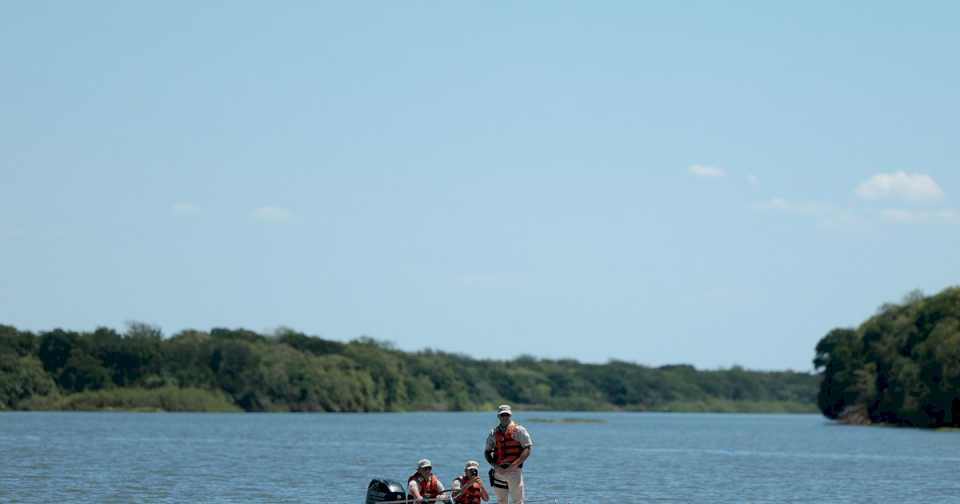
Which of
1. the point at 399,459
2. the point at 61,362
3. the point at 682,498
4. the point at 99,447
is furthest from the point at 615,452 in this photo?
the point at 61,362

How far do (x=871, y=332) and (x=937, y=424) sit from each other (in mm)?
18441

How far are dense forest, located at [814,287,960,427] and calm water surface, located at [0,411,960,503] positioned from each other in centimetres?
321

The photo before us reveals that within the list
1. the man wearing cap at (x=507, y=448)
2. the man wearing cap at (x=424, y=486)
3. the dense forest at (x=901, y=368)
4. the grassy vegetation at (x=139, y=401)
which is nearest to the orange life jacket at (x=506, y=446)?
the man wearing cap at (x=507, y=448)

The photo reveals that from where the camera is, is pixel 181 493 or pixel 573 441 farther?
pixel 573 441

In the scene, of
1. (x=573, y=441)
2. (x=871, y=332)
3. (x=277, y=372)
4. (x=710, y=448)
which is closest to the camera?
(x=710, y=448)

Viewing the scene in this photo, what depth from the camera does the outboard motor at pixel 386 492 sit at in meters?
40.3

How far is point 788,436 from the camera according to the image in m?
151

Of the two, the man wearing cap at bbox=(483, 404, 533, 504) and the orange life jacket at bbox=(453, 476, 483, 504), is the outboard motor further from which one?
the man wearing cap at bbox=(483, 404, 533, 504)

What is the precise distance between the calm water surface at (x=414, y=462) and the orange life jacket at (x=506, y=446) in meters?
4.51

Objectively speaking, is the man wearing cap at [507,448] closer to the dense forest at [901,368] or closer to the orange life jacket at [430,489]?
the orange life jacket at [430,489]

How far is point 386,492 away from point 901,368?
100 metres

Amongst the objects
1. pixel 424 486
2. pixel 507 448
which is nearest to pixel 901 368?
pixel 424 486

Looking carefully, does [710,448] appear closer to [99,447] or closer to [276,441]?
[276,441]

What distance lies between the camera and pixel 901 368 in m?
133
